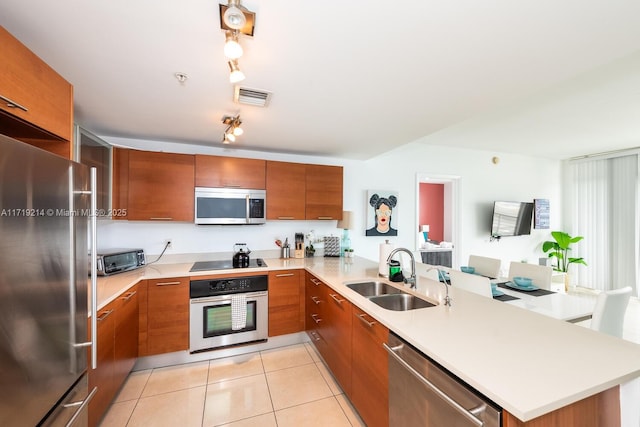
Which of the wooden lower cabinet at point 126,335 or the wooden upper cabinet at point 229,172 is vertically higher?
the wooden upper cabinet at point 229,172

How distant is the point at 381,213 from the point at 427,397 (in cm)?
283

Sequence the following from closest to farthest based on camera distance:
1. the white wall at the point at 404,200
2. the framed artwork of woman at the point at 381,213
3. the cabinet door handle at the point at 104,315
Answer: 1. the cabinet door handle at the point at 104,315
2. the white wall at the point at 404,200
3. the framed artwork of woman at the point at 381,213

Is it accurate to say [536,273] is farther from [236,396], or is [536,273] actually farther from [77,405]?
[77,405]

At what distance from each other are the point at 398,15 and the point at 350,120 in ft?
3.78

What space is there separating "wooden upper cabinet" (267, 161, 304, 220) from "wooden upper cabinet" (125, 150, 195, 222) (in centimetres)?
83

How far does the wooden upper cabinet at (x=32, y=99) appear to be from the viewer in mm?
958

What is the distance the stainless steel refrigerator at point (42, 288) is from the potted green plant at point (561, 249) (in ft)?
21.0

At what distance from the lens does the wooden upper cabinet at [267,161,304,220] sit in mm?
2953

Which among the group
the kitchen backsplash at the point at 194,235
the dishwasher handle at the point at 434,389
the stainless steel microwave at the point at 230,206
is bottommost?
the dishwasher handle at the point at 434,389

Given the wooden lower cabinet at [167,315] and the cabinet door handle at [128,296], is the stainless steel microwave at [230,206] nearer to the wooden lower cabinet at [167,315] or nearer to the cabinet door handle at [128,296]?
the wooden lower cabinet at [167,315]

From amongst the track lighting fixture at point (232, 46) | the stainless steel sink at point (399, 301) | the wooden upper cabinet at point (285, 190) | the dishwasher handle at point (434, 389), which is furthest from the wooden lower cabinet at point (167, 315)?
the track lighting fixture at point (232, 46)

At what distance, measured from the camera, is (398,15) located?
1034 millimetres

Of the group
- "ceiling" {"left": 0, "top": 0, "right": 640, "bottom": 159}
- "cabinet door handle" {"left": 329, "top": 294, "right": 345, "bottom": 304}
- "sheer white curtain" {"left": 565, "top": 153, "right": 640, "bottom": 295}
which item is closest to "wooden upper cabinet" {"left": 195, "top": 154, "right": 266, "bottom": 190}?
"ceiling" {"left": 0, "top": 0, "right": 640, "bottom": 159}

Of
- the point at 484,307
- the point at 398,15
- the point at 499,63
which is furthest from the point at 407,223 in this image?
the point at 398,15
